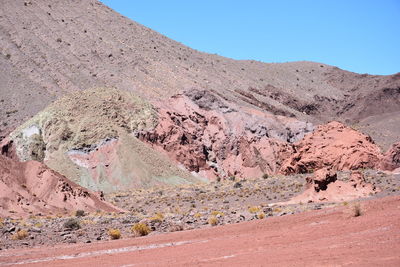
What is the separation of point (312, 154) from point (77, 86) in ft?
120

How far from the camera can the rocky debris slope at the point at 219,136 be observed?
2347 inches

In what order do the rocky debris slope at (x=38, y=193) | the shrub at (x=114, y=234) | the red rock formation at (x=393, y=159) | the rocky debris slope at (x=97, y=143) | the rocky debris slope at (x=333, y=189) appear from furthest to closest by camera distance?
1. the rocky debris slope at (x=97, y=143)
2. the red rock formation at (x=393, y=159)
3. the rocky debris slope at (x=38, y=193)
4. the rocky debris slope at (x=333, y=189)
5. the shrub at (x=114, y=234)

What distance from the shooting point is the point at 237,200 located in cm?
3659

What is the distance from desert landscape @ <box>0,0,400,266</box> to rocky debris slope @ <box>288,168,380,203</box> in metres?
0.09

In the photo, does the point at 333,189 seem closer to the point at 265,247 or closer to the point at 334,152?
the point at 334,152

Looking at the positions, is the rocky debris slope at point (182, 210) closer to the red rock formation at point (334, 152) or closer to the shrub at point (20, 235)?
the shrub at point (20, 235)

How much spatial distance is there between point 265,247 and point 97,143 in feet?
146

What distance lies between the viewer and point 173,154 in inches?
2318

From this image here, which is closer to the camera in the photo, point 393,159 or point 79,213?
point 79,213

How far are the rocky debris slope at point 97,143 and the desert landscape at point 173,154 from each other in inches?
6.9

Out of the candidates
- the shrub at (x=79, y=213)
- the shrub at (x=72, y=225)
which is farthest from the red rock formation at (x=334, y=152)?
the shrub at (x=72, y=225)

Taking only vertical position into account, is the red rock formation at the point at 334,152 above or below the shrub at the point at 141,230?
above

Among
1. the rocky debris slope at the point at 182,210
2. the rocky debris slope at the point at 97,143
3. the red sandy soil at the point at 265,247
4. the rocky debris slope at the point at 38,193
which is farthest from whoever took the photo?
the rocky debris slope at the point at 97,143

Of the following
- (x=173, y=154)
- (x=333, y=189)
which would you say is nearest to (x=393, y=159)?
(x=333, y=189)
